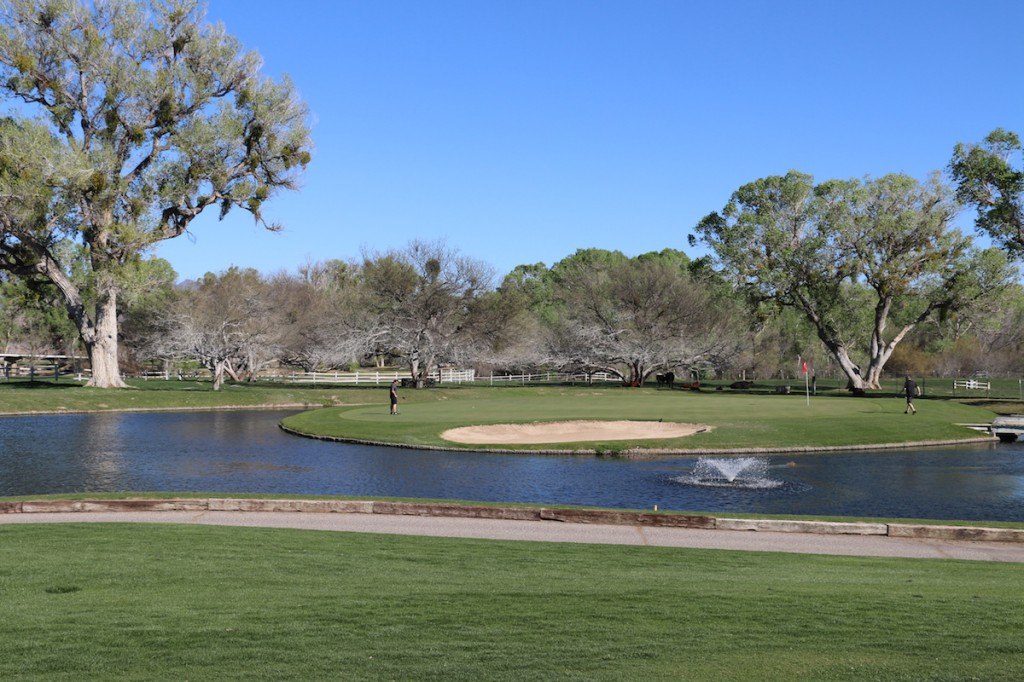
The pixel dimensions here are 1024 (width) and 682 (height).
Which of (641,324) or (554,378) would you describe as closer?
(641,324)

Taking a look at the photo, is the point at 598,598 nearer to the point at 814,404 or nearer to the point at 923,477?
the point at 923,477

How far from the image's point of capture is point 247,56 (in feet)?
196

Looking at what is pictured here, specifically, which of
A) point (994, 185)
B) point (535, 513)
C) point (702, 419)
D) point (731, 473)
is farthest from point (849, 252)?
point (535, 513)

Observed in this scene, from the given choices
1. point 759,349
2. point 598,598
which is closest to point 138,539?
point 598,598

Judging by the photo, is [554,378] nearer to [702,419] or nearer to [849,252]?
[849,252]

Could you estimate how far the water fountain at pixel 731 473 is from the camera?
26.2 m

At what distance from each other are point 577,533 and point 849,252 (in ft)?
208

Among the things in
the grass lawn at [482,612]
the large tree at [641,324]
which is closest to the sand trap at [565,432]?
the grass lawn at [482,612]

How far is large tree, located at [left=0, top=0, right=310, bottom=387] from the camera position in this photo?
54.3 metres

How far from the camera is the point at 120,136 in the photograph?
5891 centimetres

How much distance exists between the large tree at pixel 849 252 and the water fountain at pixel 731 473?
44.1m

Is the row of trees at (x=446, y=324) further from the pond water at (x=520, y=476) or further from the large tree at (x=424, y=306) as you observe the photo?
the pond water at (x=520, y=476)

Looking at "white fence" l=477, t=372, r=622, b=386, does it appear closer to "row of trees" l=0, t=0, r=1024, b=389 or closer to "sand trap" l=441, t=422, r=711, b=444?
"row of trees" l=0, t=0, r=1024, b=389

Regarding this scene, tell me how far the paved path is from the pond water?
5.79 meters
